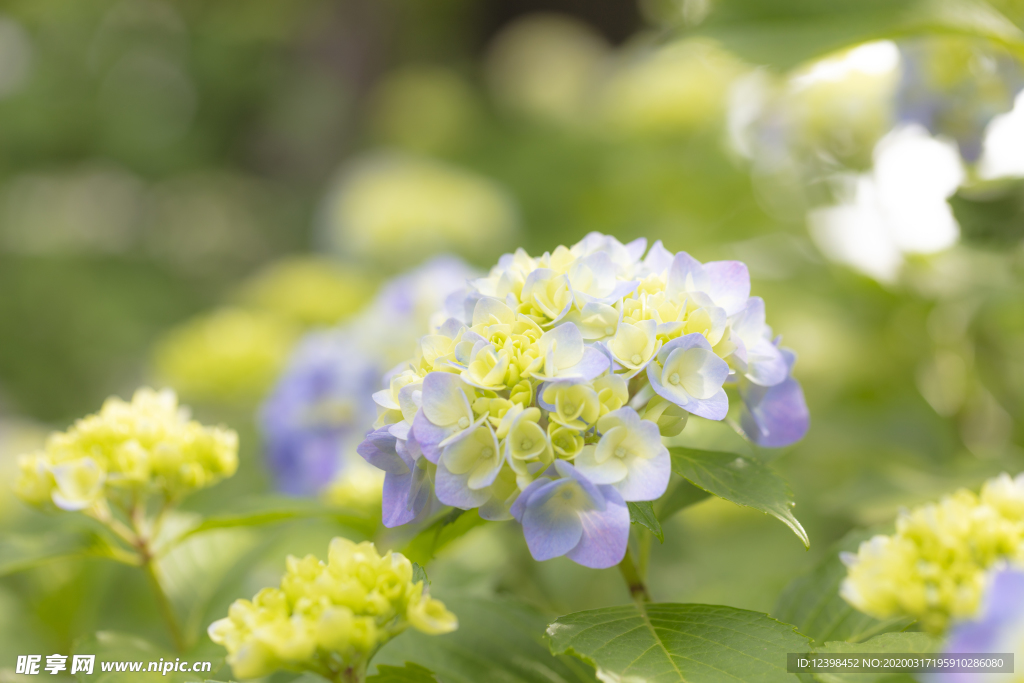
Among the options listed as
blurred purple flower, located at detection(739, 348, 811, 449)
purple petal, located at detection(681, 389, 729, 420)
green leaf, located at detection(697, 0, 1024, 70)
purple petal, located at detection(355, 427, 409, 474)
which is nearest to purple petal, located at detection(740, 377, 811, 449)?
blurred purple flower, located at detection(739, 348, 811, 449)

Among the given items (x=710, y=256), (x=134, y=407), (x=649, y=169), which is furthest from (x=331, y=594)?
(x=649, y=169)

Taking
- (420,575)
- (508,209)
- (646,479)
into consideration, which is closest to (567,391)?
(646,479)

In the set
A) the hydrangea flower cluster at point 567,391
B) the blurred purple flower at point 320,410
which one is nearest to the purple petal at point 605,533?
the hydrangea flower cluster at point 567,391

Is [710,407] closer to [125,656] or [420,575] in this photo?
[420,575]

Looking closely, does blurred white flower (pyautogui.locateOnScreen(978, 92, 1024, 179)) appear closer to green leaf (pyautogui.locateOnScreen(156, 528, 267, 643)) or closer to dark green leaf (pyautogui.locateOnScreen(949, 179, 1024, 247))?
dark green leaf (pyautogui.locateOnScreen(949, 179, 1024, 247))

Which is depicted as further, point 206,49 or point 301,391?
point 206,49

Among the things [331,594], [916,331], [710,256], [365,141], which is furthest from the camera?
[365,141]

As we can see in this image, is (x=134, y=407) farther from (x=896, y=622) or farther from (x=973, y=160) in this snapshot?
(x=973, y=160)
